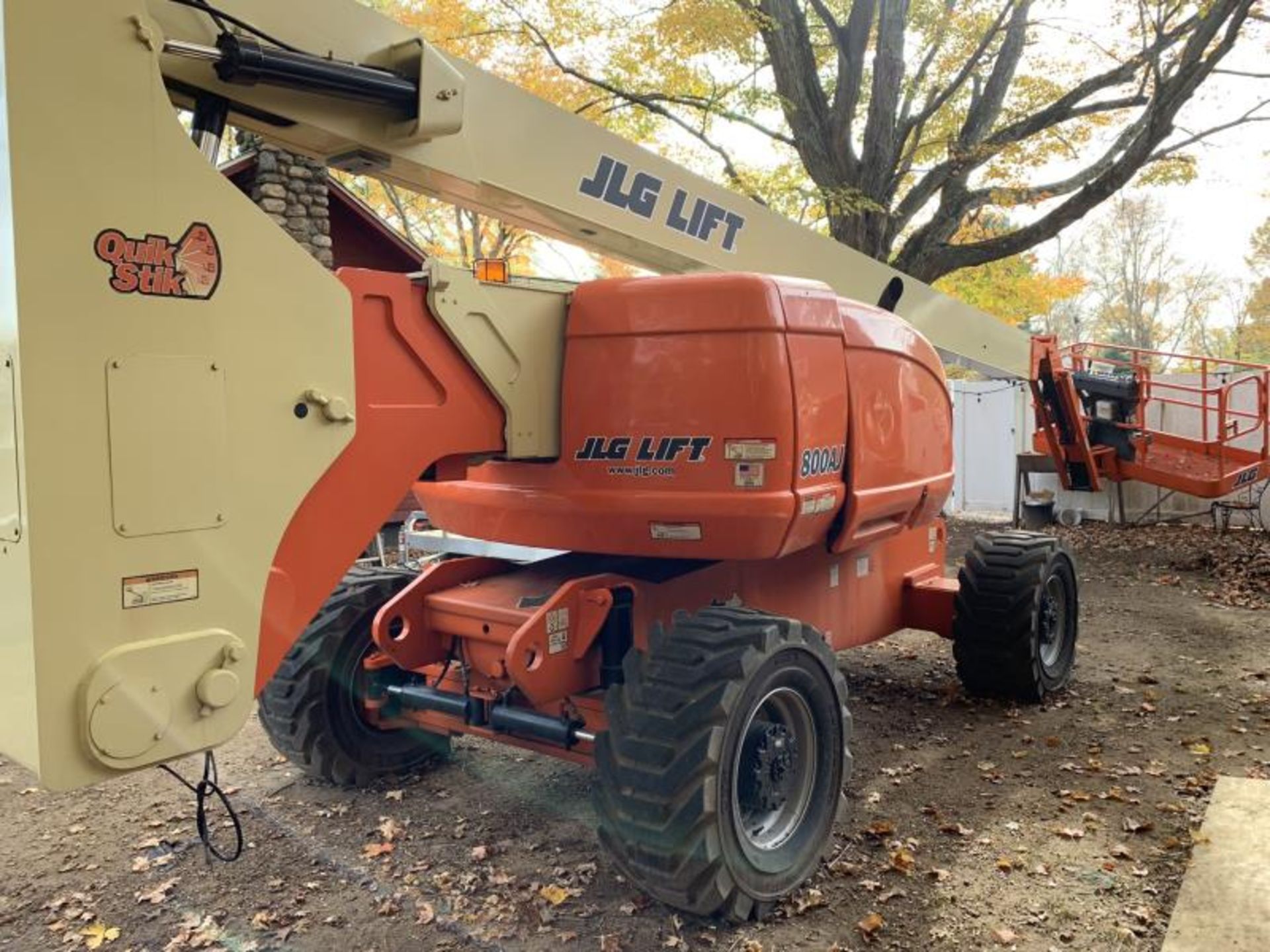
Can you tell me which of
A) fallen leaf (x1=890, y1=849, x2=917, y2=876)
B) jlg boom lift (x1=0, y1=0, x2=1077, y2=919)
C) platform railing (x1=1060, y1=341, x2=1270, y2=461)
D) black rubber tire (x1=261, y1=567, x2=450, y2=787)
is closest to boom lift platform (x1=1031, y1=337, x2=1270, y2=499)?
platform railing (x1=1060, y1=341, x2=1270, y2=461)

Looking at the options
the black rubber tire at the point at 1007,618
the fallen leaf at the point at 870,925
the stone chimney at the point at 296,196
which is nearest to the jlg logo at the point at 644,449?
the fallen leaf at the point at 870,925

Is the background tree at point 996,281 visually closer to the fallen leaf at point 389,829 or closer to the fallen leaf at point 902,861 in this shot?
the fallen leaf at point 902,861

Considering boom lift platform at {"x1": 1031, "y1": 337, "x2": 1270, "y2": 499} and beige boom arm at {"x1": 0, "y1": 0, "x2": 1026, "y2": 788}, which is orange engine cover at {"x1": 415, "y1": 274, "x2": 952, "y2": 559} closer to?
beige boom arm at {"x1": 0, "y1": 0, "x2": 1026, "y2": 788}

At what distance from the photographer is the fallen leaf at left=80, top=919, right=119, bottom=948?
3.54 m

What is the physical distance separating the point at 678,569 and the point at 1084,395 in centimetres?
901

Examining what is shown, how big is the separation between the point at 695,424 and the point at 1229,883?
8.38 feet

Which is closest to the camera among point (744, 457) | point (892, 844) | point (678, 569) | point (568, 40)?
point (744, 457)

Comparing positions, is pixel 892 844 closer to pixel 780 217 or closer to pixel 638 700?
pixel 638 700

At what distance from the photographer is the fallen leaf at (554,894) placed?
375 centimetres

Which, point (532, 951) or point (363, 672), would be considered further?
point (363, 672)

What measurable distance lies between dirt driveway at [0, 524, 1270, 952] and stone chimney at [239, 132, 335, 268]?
787cm

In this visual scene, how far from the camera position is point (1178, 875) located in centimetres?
392

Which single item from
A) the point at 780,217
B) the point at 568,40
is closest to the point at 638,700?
the point at 780,217

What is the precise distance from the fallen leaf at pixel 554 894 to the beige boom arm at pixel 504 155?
259 centimetres
